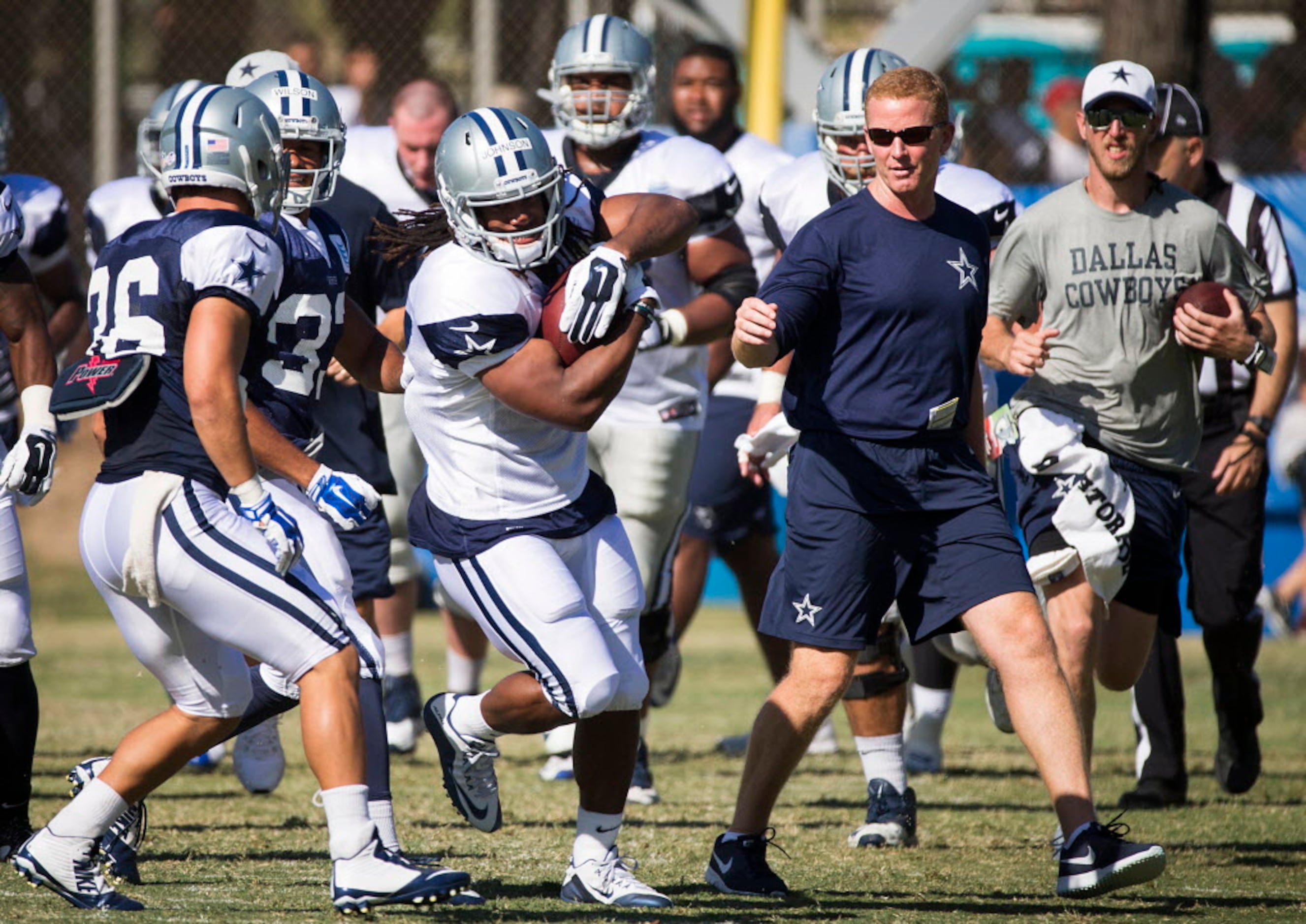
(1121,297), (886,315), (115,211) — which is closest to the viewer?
(886,315)

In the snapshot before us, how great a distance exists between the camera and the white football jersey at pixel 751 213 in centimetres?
657

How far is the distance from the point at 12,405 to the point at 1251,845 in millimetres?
3794

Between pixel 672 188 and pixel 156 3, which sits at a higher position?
pixel 156 3

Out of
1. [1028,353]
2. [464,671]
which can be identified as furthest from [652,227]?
[464,671]

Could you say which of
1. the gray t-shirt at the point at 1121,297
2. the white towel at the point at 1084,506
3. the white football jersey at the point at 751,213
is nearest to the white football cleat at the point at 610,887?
→ the white towel at the point at 1084,506

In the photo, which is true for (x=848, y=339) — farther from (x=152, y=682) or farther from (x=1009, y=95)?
(x=1009, y=95)

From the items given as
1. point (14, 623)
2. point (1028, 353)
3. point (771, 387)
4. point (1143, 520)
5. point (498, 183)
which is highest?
point (498, 183)

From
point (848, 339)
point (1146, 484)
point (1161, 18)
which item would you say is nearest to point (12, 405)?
point (848, 339)

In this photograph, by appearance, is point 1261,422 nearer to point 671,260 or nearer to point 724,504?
point 724,504

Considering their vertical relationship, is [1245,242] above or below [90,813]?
above

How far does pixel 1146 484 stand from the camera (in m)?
5.22

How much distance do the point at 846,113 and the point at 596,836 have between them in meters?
2.28

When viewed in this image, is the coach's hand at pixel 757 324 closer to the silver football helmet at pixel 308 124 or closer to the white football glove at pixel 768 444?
the white football glove at pixel 768 444

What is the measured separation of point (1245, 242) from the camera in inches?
237
